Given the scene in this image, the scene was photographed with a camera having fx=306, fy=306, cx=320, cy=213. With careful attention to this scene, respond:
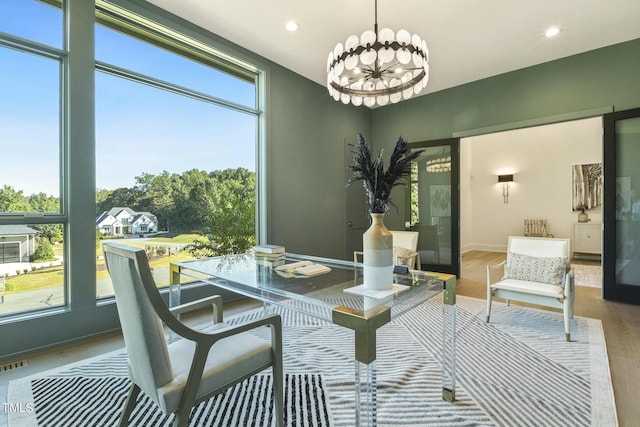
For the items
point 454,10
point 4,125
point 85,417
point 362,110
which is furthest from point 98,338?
point 362,110

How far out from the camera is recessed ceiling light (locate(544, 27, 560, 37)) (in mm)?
3328

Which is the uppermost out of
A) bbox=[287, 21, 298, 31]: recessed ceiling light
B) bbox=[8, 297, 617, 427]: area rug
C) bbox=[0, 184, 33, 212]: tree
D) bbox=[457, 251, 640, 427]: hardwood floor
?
bbox=[287, 21, 298, 31]: recessed ceiling light

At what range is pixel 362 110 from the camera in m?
5.68

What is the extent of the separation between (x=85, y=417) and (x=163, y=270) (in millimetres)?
1747

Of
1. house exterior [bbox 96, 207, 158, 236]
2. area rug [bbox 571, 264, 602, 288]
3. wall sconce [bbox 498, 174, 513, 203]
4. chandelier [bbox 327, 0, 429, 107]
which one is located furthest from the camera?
wall sconce [bbox 498, 174, 513, 203]

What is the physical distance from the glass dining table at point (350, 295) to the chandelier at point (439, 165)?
3.36 meters

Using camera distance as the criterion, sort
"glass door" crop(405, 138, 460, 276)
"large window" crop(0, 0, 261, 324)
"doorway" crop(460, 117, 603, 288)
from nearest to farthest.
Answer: "large window" crop(0, 0, 261, 324)
"glass door" crop(405, 138, 460, 276)
"doorway" crop(460, 117, 603, 288)

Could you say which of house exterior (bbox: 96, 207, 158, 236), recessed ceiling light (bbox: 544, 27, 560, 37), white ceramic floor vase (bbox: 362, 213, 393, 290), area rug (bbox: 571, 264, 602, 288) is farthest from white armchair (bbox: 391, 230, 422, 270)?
house exterior (bbox: 96, 207, 158, 236)

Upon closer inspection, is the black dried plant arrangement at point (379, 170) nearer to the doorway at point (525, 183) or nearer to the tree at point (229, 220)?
the tree at point (229, 220)

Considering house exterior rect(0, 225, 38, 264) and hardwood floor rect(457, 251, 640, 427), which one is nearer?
hardwood floor rect(457, 251, 640, 427)

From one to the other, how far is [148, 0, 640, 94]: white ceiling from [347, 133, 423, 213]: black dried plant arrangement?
6.81ft

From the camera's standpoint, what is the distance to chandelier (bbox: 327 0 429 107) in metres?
2.31

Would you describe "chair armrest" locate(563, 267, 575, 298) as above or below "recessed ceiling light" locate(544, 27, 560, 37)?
below

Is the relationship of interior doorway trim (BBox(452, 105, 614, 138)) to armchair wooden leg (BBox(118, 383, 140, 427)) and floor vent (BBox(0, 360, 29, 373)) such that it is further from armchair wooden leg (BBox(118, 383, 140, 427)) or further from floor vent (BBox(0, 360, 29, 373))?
floor vent (BBox(0, 360, 29, 373))
